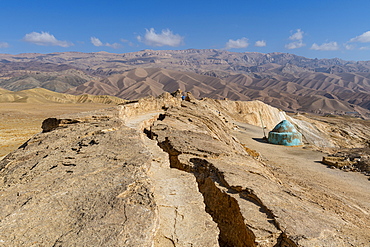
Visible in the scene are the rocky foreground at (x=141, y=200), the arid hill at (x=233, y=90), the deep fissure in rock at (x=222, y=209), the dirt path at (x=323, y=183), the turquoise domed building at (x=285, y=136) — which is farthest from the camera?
the arid hill at (x=233, y=90)

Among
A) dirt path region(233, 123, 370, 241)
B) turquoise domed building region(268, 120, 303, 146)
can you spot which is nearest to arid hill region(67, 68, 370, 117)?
turquoise domed building region(268, 120, 303, 146)

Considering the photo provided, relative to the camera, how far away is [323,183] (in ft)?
34.6

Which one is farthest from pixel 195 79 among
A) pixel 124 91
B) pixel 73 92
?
pixel 73 92

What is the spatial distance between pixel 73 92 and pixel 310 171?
407 feet

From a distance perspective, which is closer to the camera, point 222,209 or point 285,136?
point 222,209

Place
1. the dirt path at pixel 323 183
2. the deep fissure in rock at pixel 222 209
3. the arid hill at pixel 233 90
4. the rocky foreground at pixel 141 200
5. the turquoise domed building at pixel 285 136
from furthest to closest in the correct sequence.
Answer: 1. the arid hill at pixel 233 90
2. the turquoise domed building at pixel 285 136
3. the dirt path at pixel 323 183
4. the deep fissure in rock at pixel 222 209
5. the rocky foreground at pixel 141 200

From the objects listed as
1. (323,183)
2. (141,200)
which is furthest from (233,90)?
(141,200)

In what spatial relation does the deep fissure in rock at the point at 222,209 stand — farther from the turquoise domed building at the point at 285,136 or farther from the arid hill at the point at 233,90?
the arid hill at the point at 233,90

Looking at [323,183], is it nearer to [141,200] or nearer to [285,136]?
[141,200]

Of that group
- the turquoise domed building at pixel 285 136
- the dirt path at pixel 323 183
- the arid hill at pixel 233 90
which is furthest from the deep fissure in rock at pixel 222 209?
the arid hill at pixel 233 90

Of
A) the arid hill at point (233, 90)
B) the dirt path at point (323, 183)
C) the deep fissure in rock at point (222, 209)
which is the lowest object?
the dirt path at point (323, 183)

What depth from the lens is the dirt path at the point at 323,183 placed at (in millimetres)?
6646

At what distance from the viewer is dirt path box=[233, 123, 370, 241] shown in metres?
6.65

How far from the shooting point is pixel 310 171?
496 inches
